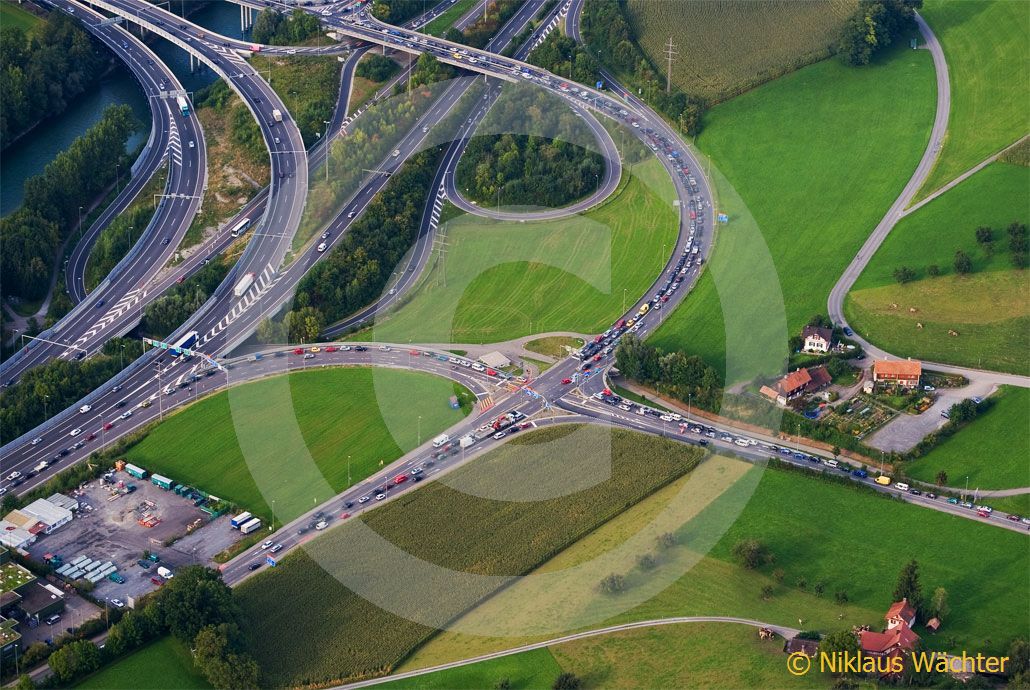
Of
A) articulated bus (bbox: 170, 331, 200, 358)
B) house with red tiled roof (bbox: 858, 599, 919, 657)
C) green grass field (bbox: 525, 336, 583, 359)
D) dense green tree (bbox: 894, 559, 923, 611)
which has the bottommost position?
house with red tiled roof (bbox: 858, 599, 919, 657)

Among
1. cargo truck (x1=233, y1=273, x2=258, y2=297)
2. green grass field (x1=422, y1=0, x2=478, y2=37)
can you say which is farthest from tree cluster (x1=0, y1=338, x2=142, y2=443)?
green grass field (x1=422, y1=0, x2=478, y2=37)

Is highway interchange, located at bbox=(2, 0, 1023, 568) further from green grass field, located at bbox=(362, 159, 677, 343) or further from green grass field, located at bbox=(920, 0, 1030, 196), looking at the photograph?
green grass field, located at bbox=(920, 0, 1030, 196)

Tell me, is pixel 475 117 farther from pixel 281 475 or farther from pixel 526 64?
pixel 281 475

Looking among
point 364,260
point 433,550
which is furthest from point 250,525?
point 364,260

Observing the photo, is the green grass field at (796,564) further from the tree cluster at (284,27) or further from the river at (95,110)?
the tree cluster at (284,27)

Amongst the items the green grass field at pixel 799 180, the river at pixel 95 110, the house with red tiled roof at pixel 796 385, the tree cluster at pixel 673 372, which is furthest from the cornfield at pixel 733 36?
the river at pixel 95 110
